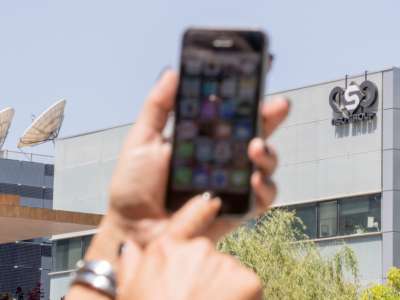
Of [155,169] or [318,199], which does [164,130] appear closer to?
[155,169]

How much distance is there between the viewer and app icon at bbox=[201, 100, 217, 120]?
2.69 metres

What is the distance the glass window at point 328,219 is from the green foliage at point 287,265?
11.4m

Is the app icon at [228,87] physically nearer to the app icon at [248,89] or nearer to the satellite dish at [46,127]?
the app icon at [248,89]

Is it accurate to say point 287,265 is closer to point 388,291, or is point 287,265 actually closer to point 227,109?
point 388,291

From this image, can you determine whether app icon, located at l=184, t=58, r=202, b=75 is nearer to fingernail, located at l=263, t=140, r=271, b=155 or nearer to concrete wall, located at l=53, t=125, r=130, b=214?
fingernail, located at l=263, t=140, r=271, b=155

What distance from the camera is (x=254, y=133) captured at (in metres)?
2.66

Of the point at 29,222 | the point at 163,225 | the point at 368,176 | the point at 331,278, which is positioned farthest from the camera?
the point at 368,176

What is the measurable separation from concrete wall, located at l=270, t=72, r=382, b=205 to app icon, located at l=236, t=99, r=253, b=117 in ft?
143

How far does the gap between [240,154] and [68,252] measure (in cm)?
5419

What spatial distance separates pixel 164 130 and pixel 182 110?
7 centimetres

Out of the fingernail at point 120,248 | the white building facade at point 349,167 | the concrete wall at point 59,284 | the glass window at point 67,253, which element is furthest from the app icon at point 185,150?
the glass window at point 67,253

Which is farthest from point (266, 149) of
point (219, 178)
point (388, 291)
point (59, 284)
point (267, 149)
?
point (59, 284)

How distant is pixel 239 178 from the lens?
2660 millimetres

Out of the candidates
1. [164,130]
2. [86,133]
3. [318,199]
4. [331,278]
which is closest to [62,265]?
[86,133]
